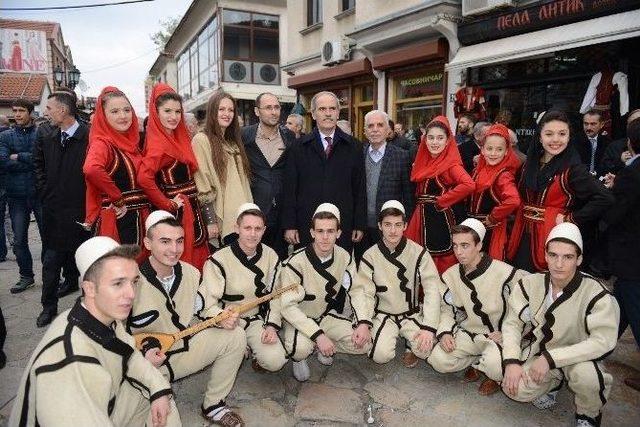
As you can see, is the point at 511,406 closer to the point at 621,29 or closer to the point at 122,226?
the point at 122,226

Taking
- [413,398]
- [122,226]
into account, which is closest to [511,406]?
[413,398]

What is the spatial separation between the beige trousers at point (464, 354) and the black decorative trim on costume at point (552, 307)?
315 millimetres

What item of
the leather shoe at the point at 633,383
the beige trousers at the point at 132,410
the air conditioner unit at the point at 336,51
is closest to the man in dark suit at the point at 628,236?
the leather shoe at the point at 633,383

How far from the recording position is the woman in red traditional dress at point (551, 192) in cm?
322

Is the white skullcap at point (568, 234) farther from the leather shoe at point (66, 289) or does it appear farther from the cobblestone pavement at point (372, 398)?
the leather shoe at point (66, 289)

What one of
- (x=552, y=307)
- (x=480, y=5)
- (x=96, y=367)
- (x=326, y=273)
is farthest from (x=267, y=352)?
(x=480, y=5)

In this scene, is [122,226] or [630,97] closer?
[122,226]

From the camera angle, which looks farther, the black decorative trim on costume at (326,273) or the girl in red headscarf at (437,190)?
the girl in red headscarf at (437,190)

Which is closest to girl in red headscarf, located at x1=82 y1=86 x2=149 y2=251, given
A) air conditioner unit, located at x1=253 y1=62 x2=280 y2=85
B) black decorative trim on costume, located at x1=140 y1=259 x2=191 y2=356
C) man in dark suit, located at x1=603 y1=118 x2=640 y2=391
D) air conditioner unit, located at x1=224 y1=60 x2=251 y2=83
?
black decorative trim on costume, located at x1=140 y1=259 x2=191 y2=356

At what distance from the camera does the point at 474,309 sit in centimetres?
335

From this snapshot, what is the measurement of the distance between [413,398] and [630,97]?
5.49m

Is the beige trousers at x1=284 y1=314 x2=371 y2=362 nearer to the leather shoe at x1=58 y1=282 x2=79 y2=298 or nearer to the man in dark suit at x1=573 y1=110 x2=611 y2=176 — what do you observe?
the leather shoe at x1=58 y1=282 x2=79 y2=298

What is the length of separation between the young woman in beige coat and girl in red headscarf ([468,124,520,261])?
2132 mm

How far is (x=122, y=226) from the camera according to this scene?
3.45 meters
